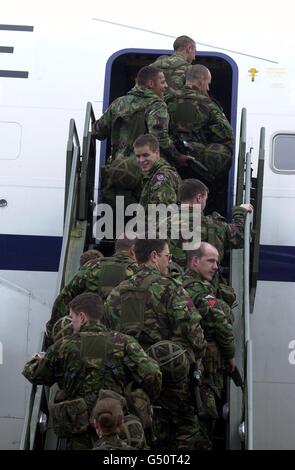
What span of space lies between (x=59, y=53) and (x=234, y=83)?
62.2 inches

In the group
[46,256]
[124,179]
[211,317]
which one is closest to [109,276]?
[211,317]

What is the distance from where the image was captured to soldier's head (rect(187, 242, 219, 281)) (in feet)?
26.0

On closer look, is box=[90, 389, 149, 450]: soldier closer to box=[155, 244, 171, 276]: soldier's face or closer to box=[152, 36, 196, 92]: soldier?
box=[155, 244, 171, 276]: soldier's face

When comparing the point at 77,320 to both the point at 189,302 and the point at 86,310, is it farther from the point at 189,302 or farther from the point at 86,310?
the point at 189,302

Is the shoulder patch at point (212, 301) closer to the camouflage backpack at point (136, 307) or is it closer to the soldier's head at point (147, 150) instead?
the camouflage backpack at point (136, 307)

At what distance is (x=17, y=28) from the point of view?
1041cm

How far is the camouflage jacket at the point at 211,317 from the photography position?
778cm

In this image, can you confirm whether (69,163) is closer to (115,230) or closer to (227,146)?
(115,230)

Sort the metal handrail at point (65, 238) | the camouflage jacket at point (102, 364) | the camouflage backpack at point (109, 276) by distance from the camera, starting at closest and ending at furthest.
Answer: the camouflage jacket at point (102, 364) < the metal handrail at point (65, 238) < the camouflage backpack at point (109, 276)

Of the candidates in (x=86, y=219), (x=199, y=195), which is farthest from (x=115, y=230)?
(x=199, y=195)

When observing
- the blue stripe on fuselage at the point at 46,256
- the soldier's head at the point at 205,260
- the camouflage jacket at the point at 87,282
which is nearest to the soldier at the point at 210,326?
the soldier's head at the point at 205,260

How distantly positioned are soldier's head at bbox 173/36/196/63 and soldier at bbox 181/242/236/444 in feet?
8.14

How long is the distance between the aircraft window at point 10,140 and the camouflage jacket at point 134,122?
0.86 metres

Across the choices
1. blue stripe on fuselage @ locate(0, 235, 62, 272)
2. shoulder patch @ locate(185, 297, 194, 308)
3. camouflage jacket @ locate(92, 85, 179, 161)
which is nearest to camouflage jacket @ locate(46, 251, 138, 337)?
shoulder patch @ locate(185, 297, 194, 308)
